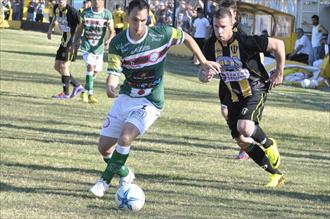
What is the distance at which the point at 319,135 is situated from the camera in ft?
42.0

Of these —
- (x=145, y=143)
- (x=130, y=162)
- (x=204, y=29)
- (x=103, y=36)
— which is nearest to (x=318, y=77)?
(x=204, y=29)

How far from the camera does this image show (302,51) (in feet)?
90.8

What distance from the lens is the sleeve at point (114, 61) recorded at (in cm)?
724

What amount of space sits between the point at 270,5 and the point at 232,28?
28770 millimetres

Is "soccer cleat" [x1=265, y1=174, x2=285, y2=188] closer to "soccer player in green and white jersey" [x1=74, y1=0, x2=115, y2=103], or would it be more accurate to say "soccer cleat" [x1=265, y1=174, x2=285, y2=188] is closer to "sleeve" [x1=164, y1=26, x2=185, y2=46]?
"sleeve" [x1=164, y1=26, x2=185, y2=46]

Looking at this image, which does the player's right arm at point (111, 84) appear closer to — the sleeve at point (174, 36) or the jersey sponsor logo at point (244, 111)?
the sleeve at point (174, 36)

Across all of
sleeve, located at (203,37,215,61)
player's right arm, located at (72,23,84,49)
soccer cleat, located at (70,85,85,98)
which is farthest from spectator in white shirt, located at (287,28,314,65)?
sleeve, located at (203,37,215,61)

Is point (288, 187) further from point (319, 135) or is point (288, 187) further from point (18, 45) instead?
point (18, 45)

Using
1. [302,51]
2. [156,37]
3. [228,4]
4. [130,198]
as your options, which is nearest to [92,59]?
[228,4]

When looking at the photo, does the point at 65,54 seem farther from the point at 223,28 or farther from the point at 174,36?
the point at 174,36

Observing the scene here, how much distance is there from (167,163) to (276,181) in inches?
56.4

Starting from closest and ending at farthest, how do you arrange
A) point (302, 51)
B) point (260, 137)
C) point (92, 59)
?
point (260, 137) < point (92, 59) < point (302, 51)

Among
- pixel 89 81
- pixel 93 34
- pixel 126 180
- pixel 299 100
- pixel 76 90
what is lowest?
pixel 299 100

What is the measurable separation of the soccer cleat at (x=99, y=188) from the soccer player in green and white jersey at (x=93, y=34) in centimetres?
734
